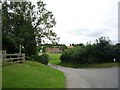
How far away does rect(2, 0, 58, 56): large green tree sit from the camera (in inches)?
1553

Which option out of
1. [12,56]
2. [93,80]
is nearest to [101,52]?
[12,56]

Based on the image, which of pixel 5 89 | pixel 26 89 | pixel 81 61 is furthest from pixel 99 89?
pixel 81 61

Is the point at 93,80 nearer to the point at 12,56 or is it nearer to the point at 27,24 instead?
the point at 12,56

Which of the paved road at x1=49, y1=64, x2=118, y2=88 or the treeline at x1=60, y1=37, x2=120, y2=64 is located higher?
the treeline at x1=60, y1=37, x2=120, y2=64

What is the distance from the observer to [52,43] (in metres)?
43.9

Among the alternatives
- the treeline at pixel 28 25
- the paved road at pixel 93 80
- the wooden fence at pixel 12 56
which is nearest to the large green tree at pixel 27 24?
the treeline at pixel 28 25

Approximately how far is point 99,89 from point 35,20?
31.3 metres

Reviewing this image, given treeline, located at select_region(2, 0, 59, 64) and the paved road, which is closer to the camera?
the paved road

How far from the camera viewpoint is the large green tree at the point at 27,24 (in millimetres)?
39444

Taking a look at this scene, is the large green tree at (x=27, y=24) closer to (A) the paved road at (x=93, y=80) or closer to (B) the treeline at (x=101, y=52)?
(B) the treeline at (x=101, y=52)

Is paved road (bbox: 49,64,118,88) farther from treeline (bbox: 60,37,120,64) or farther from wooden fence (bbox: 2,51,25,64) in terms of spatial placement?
treeline (bbox: 60,37,120,64)

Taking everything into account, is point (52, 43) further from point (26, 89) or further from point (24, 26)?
point (26, 89)

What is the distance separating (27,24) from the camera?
4119cm

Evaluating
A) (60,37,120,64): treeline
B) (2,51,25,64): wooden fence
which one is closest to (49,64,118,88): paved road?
(2,51,25,64): wooden fence
